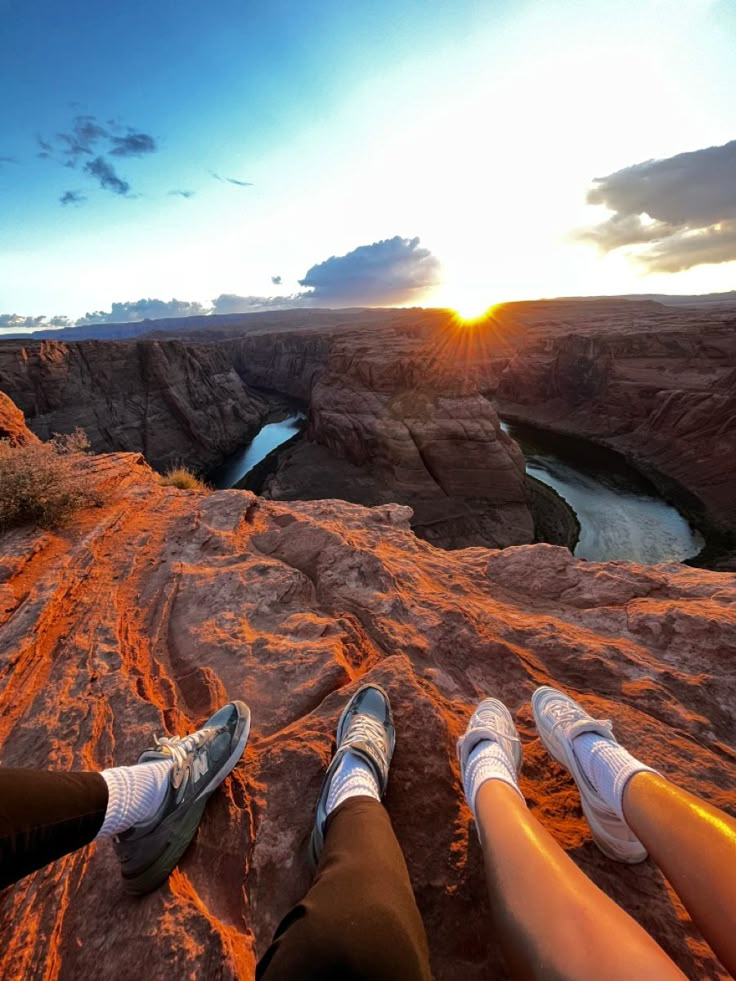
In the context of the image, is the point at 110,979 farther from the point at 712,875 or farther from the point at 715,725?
the point at 715,725

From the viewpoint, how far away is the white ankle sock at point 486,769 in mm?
2023

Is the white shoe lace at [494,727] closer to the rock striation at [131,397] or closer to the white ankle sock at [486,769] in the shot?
the white ankle sock at [486,769]

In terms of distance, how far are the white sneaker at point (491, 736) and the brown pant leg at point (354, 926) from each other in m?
0.86

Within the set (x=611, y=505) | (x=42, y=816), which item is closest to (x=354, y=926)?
(x=42, y=816)

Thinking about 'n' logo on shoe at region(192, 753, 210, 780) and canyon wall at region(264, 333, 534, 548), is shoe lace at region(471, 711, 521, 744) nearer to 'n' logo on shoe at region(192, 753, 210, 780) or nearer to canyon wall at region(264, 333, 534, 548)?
'n' logo on shoe at region(192, 753, 210, 780)

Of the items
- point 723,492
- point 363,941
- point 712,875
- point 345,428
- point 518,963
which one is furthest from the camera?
point 345,428

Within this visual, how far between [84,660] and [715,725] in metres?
4.76

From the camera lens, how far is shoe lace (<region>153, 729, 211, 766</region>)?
2.18m

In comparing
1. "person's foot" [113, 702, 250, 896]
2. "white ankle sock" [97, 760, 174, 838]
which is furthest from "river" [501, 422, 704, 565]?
"white ankle sock" [97, 760, 174, 838]

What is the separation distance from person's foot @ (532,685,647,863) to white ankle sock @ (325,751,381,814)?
1.08 metres

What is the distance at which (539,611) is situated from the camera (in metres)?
4.37

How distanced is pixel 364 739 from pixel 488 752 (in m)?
0.69

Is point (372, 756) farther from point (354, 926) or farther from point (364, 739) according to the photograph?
point (354, 926)

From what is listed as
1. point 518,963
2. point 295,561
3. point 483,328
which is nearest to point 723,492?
point 295,561
